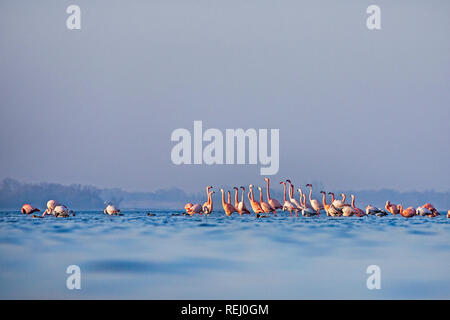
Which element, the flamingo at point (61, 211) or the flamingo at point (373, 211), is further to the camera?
the flamingo at point (61, 211)

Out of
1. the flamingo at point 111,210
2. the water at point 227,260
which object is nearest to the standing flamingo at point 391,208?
the water at point 227,260

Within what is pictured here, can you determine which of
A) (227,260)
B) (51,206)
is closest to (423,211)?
(227,260)

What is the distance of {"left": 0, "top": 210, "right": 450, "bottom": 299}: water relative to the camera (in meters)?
11.8

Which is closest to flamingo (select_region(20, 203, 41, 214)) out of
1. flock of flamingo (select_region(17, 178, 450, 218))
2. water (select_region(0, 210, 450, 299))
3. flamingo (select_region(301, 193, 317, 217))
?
flock of flamingo (select_region(17, 178, 450, 218))

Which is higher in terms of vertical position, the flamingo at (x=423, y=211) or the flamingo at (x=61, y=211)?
the flamingo at (x=61, y=211)

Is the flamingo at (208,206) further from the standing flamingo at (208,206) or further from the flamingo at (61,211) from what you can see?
the flamingo at (61,211)

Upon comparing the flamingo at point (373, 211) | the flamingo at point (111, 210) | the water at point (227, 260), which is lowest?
the flamingo at point (111, 210)

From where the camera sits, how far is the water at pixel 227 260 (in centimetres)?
1177

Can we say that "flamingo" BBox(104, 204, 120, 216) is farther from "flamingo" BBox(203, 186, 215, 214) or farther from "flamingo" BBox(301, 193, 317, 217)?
"flamingo" BBox(301, 193, 317, 217)

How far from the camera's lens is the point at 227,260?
14.6 metres

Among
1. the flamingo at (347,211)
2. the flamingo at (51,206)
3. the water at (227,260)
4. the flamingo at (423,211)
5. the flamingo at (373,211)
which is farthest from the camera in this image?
the flamingo at (423,211)
